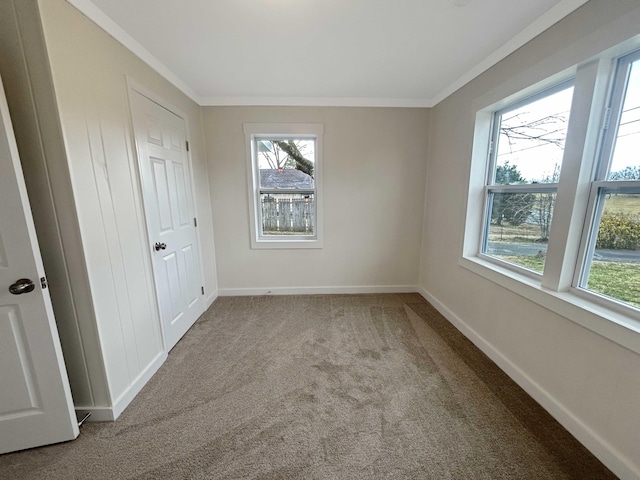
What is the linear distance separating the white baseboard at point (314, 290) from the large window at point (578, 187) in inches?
56.1

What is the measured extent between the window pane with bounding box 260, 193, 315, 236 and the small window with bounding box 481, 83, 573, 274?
6.60ft

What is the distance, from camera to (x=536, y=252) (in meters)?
1.84

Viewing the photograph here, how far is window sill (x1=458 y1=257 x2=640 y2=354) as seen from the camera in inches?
46.9

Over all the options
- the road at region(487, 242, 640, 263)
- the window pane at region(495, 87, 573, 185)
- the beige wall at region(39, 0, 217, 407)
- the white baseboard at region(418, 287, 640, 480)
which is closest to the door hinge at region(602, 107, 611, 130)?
the window pane at region(495, 87, 573, 185)

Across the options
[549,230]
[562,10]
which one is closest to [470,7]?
[562,10]

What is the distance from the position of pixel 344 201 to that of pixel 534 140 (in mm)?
1887

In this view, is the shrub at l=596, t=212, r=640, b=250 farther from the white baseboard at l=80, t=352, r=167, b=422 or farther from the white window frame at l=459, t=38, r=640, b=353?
the white baseboard at l=80, t=352, r=167, b=422

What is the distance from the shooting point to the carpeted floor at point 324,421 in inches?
49.4

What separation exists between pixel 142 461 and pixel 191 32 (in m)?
2.63

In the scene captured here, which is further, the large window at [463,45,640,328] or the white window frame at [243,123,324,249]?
the white window frame at [243,123,324,249]

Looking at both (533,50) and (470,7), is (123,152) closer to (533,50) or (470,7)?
(470,7)

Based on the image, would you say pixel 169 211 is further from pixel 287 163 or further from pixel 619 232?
pixel 619 232

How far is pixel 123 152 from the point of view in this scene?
1688 millimetres

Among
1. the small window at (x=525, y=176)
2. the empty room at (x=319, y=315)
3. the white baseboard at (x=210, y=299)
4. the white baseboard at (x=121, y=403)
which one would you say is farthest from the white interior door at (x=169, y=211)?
the small window at (x=525, y=176)
